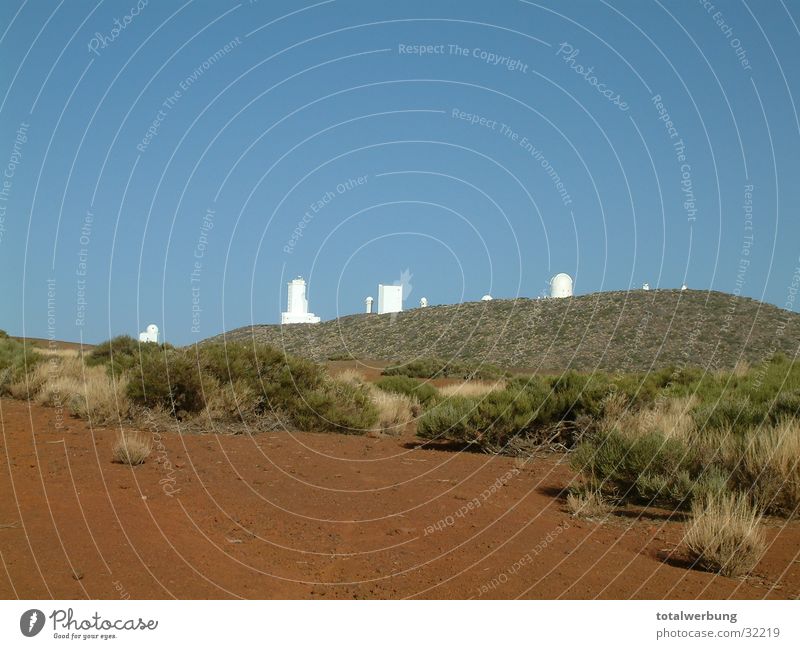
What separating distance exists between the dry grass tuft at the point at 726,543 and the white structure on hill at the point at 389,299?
4397cm

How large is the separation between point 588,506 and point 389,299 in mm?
45908

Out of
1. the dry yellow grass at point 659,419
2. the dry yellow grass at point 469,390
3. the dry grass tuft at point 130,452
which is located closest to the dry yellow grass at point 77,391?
the dry grass tuft at point 130,452

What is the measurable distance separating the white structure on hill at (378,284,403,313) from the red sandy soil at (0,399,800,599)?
40.4m

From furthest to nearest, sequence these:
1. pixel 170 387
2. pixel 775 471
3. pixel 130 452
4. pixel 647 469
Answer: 1. pixel 170 387
2. pixel 130 452
3. pixel 647 469
4. pixel 775 471

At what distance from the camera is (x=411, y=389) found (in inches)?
846

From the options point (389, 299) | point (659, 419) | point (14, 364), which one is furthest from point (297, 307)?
point (659, 419)

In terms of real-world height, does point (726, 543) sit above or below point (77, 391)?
below

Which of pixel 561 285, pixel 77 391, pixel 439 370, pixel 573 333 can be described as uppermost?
pixel 561 285

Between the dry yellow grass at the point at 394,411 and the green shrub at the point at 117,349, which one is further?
the green shrub at the point at 117,349

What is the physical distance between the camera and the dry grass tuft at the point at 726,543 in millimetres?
6632

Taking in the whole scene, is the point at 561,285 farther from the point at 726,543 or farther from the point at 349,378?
the point at 726,543

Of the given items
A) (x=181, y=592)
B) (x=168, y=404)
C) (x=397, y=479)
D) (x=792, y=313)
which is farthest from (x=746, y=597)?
(x=792, y=313)

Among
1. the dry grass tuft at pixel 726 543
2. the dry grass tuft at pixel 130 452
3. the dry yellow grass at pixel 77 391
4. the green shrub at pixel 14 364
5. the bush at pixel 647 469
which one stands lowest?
the dry grass tuft at pixel 726 543

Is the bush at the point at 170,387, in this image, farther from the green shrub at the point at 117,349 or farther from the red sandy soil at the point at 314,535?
the green shrub at the point at 117,349
